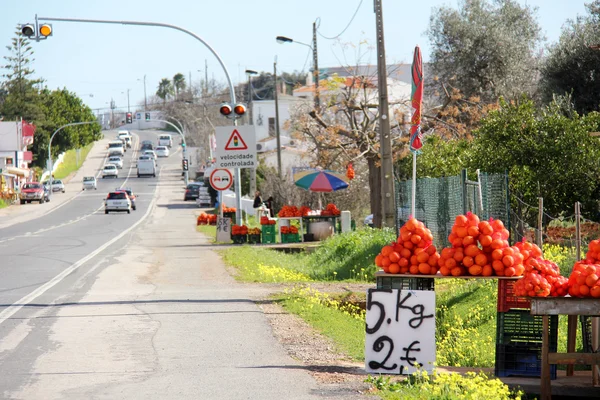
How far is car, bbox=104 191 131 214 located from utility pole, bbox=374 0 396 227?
140 feet

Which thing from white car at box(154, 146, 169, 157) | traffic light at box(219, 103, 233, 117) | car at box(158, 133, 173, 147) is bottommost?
traffic light at box(219, 103, 233, 117)

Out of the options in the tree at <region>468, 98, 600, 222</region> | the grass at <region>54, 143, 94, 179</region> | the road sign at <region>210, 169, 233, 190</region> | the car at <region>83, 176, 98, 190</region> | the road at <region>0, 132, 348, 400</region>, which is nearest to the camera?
the road at <region>0, 132, 348, 400</region>

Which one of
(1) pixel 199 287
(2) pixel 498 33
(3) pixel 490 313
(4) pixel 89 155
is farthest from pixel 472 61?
(4) pixel 89 155

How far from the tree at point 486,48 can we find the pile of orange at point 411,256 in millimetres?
27941

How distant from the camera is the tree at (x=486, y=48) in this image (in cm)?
3812

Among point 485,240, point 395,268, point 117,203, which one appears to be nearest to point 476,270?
point 485,240

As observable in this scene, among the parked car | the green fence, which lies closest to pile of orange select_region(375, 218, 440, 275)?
the green fence

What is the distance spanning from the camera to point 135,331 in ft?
38.1

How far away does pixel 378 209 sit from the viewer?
29.8 meters

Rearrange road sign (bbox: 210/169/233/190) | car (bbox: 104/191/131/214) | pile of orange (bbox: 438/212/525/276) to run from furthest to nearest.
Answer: car (bbox: 104/191/131/214)
road sign (bbox: 210/169/233/190)
pile of orange (bbox: 438/212/525/276)

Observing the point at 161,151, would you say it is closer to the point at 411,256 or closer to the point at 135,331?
the point at 135,331

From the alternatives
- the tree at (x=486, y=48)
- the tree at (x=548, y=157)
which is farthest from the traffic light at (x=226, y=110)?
the tree at (x=486, y=48)

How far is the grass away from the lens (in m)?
118

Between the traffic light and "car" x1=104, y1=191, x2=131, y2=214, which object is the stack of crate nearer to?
the traffic light
